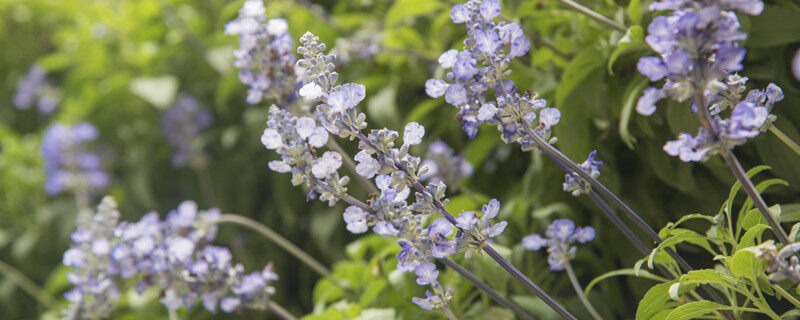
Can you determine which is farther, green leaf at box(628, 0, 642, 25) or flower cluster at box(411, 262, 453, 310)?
green leaf at box(628, 0, 642, 25)

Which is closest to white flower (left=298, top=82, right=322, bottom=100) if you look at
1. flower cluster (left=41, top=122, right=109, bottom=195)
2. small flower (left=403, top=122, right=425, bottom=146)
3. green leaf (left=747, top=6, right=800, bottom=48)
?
small flower (left=403, top=122, right=425, bottom=146)

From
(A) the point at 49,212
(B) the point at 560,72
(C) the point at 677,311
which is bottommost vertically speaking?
(C) the point at 677,311

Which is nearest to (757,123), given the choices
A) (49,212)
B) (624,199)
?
(624,199)

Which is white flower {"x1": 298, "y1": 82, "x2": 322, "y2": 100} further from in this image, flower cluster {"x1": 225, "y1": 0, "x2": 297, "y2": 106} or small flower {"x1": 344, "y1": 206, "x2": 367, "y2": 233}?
flower cluster {"x1": 225, "y1": 0, "x2": 297, "y2": 106}

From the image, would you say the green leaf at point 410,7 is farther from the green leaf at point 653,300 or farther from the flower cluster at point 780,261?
the flower cluster at point 780,261

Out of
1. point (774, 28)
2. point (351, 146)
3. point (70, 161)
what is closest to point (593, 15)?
point (774, 28)

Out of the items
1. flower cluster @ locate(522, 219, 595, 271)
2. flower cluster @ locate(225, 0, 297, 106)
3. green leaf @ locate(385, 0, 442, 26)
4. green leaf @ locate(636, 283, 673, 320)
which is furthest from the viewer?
green leaf @ locate(385, 0, 442, 26)

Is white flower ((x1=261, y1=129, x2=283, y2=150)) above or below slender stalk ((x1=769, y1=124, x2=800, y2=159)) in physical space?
above

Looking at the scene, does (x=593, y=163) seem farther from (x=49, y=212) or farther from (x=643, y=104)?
(x=49, y=212)
